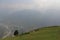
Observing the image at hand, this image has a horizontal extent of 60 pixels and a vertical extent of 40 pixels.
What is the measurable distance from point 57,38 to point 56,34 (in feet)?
11.5

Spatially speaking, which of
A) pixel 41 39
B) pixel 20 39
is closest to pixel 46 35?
pixel 41 39

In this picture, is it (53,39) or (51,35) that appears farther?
(51,35)

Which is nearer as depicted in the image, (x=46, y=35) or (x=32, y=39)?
(x=32, y=39)

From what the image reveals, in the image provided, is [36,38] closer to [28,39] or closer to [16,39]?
[28,39]

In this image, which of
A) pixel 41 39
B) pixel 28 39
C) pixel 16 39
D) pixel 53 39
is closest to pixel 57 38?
pixel 53 39

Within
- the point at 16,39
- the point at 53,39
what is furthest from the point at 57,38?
the point at 16,39

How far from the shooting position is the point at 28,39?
38656mm

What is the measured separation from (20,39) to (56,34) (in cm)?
961

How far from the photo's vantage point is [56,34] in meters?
41.4

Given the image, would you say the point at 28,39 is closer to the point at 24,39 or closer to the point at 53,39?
the point at 24,39

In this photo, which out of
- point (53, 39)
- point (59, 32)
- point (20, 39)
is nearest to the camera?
point (53, 39)

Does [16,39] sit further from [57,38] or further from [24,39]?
[57,38]

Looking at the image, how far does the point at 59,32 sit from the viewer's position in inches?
1703

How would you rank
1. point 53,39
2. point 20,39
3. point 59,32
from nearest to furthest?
point 53,39 → point 20,39 → point 59,32
